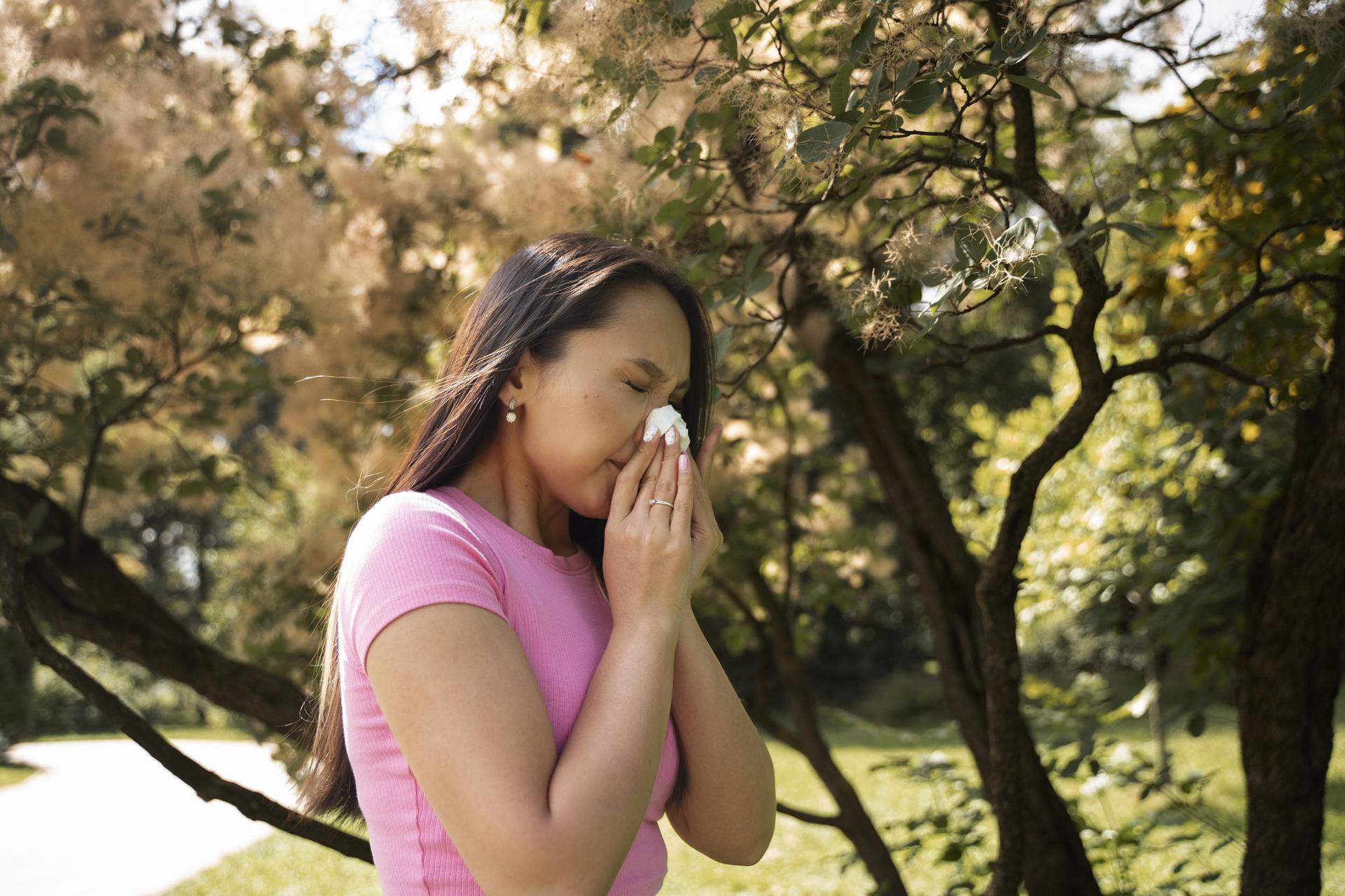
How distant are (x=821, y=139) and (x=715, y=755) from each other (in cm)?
67

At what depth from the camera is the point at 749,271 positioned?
151 centimetres

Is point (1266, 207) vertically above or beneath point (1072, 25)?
above

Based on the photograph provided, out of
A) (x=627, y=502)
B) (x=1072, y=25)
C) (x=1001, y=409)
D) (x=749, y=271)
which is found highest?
(x=1001, y=409)

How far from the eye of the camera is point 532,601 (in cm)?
112

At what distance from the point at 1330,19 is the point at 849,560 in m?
2.91

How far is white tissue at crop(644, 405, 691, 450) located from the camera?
3.88 ft

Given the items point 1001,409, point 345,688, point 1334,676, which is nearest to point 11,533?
point 345,688

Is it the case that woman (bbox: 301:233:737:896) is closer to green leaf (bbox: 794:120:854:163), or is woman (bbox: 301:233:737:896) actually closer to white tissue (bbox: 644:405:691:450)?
white tissue (bbox: 644:405:691:450)

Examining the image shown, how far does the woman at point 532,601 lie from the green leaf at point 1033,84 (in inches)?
17.3

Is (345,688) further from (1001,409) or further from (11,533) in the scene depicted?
(1001,409)

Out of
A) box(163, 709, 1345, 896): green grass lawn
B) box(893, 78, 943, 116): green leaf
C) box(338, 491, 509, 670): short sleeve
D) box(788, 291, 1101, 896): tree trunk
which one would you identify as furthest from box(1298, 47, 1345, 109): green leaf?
box(163, 709, 1345, 896): green grass lawn

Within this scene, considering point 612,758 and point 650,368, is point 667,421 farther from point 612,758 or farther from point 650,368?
point 612,758

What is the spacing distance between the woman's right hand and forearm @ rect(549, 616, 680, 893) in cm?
3

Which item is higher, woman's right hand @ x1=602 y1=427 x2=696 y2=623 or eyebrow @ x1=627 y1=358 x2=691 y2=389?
eyebrow @ x1=627 y1=358 x2=691 y2=389
